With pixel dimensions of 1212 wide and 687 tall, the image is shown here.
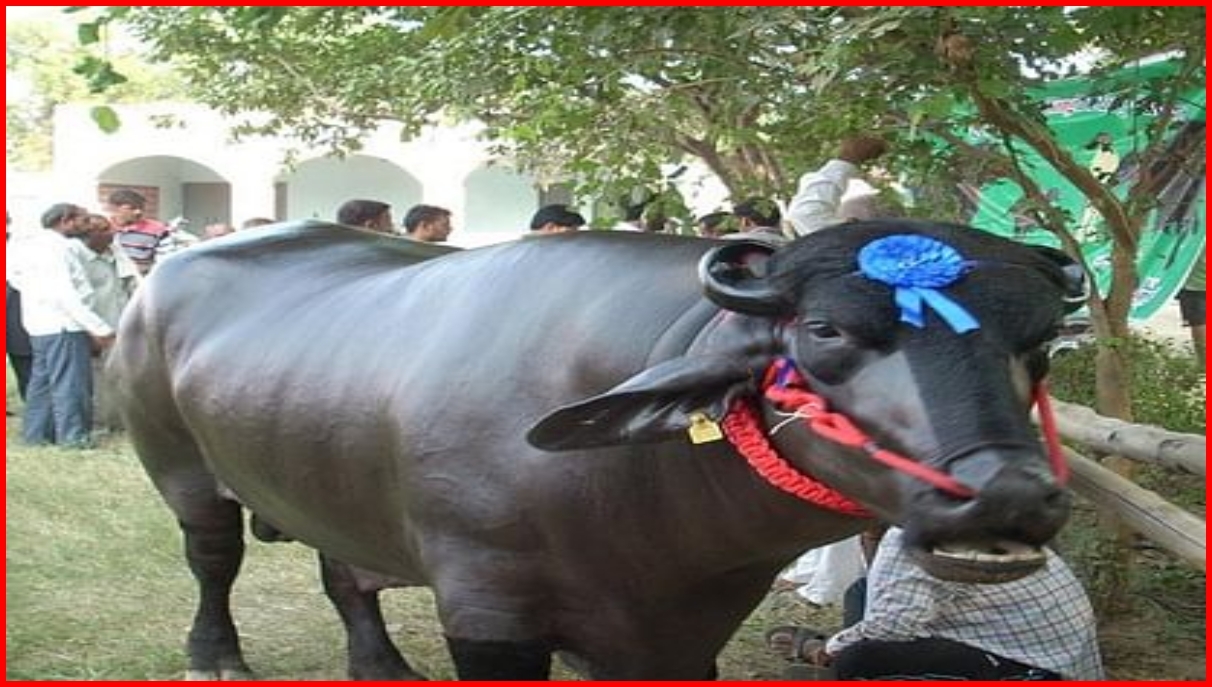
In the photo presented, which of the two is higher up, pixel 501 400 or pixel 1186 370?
pixel 501 400

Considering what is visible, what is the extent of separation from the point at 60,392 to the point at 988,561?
26.7 feet

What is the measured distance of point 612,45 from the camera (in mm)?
4035

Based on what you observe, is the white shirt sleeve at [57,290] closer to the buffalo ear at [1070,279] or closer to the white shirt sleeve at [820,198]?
the white shirt sleeve at [820,198]

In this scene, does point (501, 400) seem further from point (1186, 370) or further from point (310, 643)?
point (1186, 370)

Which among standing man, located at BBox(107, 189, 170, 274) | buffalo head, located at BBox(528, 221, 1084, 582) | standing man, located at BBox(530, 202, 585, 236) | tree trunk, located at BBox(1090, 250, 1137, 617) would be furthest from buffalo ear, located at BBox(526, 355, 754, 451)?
standing man, located at BBox(107, 189, 170, 274)

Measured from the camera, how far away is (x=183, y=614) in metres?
5.25

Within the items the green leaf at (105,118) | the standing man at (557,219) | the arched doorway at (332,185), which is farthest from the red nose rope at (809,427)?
the arched doorway at (332,185)

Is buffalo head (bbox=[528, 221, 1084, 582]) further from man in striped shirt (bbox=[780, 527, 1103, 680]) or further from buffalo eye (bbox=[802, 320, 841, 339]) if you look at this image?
man in striped shirt (bbox=[780, 527, 1103, 680])

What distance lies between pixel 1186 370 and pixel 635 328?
7.08 metres

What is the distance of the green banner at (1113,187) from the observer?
5145mm

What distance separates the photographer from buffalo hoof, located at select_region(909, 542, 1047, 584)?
1.96 meters

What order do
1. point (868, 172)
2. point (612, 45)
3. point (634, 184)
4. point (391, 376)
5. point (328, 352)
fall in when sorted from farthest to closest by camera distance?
1. point (868, 172)
2. point (634, 184)
3. point (612, 45)
4. point (328, 352)
5. point (391, 376)

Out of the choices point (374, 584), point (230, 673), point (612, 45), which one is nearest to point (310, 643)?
point (230, 673)

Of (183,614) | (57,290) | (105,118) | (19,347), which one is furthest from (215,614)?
(19,347)
